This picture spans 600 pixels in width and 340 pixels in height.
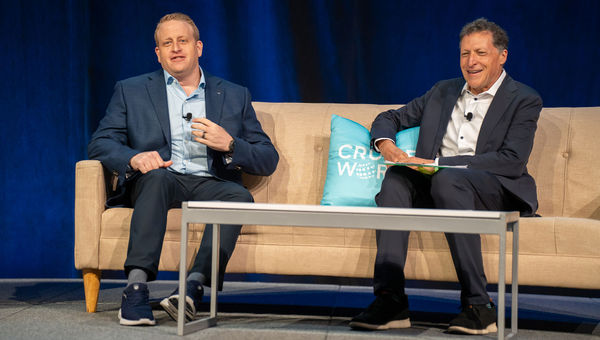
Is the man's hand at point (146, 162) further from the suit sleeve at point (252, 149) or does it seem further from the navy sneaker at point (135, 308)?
the navy sneaker at point (135, 308)

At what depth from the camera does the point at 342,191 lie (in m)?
2.77

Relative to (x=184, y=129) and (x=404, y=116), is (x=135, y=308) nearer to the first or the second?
(x=184, y=129)

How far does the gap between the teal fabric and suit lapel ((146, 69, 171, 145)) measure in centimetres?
69

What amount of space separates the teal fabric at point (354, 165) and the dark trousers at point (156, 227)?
1.31ft

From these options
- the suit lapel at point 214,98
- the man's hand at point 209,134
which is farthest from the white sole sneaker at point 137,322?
the suit lapel at point 214,98

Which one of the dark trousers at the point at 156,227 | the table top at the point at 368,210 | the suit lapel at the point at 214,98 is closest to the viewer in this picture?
the table top at the point at 368,210

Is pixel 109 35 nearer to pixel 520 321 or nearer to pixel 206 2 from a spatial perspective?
pixel 206 2

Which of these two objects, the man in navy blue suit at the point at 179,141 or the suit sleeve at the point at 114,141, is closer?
the man in navy blue suit at the point at 179,141

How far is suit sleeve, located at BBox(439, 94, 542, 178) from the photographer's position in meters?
2.48

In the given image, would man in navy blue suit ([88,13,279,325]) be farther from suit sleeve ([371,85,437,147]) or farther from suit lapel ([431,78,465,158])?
suit lapel ([431,78,465,158])

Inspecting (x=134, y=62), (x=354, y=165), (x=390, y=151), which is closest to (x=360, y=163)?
(x=354, y=165)

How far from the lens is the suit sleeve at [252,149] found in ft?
8.84

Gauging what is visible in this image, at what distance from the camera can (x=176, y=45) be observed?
9.27 ft

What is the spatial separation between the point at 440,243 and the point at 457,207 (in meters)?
0.20
